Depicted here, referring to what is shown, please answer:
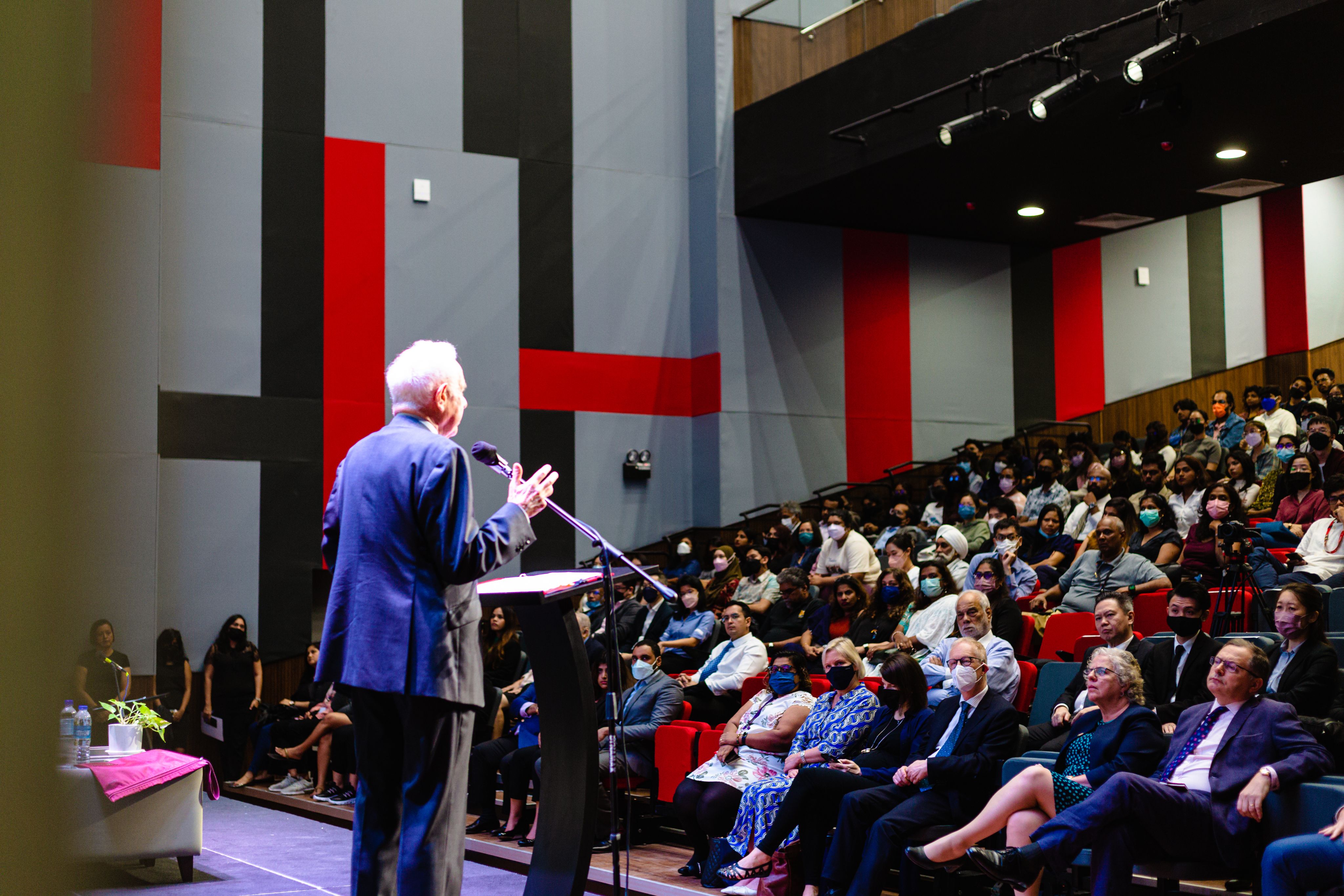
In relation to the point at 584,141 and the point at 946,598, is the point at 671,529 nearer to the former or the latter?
the point at 584,141

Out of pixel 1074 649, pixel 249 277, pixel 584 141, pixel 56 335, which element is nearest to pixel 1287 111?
pixel 1074 649

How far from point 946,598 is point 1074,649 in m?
0.82

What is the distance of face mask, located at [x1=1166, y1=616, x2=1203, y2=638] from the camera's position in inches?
183

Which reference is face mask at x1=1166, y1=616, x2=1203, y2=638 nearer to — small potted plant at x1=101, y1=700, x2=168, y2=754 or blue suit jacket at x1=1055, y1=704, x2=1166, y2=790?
blue suit jacket at x1=1055, y1=704, x2=1166, y2=790

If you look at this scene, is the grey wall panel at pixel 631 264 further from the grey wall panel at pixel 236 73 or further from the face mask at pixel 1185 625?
the face mask at pixel 1185 625

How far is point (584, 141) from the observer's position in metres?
11.4

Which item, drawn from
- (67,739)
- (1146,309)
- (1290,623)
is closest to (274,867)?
(1290,623)

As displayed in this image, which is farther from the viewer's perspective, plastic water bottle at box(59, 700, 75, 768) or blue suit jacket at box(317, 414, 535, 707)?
blue suit jacket at box(317, 414, 535, 707)

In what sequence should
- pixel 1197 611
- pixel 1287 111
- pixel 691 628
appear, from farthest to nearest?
1. pixel 1287 111
2. pixel 691 628
3. pixel 1197 611

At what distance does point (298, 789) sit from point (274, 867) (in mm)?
3277

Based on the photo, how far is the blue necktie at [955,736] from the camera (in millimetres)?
4531

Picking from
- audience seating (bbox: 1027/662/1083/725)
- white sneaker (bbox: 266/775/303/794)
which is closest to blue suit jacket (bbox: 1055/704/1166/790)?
audience seating (bbox: 1027/662/1083/725)

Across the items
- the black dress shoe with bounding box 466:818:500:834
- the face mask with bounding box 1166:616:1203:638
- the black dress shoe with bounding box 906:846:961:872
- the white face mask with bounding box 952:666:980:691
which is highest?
the face mask with bounding box 1166:616:1203:638

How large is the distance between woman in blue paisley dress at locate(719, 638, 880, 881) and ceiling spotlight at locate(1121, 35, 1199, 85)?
3.96m
